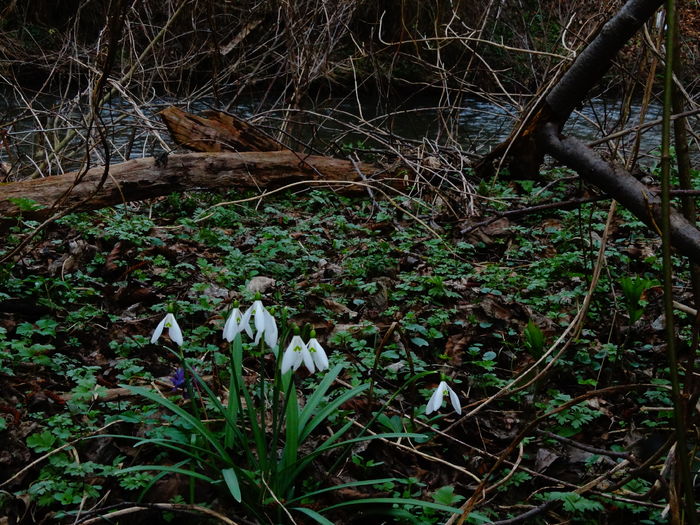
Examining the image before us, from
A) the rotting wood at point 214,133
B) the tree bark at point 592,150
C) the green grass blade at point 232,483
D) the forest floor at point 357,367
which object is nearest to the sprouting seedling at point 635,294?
the forest floor at point 357,367

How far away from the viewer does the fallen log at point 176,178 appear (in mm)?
4211

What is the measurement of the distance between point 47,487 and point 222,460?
55 centimetres

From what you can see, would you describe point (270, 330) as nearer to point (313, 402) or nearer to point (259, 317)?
point (259, 317)

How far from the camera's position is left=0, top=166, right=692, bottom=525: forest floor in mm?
1993

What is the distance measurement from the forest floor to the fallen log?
21 cm

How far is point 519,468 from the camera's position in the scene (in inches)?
86.7

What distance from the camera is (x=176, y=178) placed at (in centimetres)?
482

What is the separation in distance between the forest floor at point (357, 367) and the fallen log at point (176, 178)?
0.68 ft

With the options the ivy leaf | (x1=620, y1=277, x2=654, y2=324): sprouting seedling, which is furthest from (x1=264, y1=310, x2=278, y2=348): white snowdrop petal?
(x1=620, y1=277, x2=654, y2=324): sprouting seedling

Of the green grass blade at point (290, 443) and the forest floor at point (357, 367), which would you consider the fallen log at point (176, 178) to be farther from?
the green grass blade at point (290, 443)

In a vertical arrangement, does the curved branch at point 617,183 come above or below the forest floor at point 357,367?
above

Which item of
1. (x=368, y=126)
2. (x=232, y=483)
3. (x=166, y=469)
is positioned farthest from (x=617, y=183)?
(x=368, y=126)

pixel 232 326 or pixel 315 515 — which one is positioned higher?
pixel 232 326

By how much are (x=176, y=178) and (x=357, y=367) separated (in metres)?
2.81
